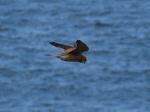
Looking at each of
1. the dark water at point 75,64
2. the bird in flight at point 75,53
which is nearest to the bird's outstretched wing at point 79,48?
the bird in flight at point 75,53

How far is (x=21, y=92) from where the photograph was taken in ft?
90.5

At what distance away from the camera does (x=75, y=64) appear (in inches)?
1160

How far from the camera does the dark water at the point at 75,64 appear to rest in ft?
88.2

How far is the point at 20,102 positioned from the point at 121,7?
37.0ft

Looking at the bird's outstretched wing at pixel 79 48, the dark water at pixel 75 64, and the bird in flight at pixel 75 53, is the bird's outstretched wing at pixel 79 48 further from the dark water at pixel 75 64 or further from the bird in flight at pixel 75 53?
the dark water at pixel 75 64

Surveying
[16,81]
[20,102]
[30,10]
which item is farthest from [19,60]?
[30,10]

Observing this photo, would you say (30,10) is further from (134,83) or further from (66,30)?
(134,83)

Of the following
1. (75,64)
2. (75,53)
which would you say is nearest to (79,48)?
(75,53)

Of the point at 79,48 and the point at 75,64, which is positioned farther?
the point at 75,64

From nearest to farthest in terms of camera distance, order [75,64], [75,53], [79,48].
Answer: [79,48]
[75,53]
[75,64]

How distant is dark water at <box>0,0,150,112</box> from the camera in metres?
26.9

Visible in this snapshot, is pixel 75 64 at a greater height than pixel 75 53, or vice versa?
pixel 75 64

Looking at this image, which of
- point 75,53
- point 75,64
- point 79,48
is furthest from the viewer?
point 75,64

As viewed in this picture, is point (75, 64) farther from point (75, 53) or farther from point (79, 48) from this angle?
point (79, 48)
